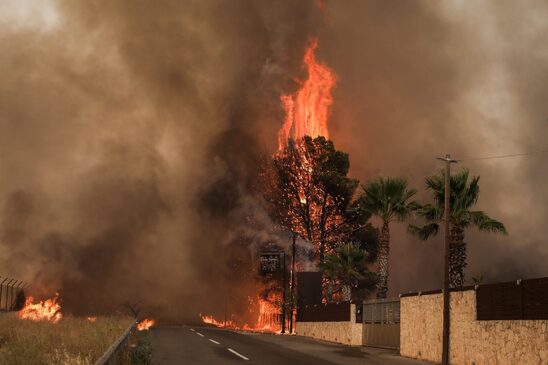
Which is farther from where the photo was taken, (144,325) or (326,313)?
(144,325)

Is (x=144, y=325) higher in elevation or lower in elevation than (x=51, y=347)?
lower

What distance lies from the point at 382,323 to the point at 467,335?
Answer: 13684 mm

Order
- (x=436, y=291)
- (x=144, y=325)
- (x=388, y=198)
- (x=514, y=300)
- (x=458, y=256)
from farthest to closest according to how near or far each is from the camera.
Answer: (x=144, y=325), (x=388, y=198), (x=458, y=256), (x=436, y=291), (x=514, y=300)

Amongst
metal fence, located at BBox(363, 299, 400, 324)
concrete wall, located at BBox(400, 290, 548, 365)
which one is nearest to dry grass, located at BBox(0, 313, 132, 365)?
concrete wall, located at BBox(400, 290, 548, 365)

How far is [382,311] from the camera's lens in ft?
129

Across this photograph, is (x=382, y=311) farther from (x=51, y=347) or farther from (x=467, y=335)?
(x=51, y=347)

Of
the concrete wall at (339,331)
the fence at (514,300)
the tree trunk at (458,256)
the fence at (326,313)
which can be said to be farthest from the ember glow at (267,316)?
the fence at (514,300)

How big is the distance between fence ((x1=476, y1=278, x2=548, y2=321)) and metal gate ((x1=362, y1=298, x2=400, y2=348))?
1203 cm

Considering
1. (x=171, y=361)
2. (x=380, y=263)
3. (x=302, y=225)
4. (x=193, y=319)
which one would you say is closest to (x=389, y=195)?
(x=380, y=263)

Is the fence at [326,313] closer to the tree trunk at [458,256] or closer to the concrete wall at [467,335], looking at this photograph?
the tree trunk at [458,256]

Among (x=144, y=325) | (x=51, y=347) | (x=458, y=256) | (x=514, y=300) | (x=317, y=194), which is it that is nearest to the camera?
(x=51, y=347)

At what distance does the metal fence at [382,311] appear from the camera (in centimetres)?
3706

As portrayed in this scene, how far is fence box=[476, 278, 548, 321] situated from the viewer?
67.1 feet

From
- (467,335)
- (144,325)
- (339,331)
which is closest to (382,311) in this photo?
(339,331)
